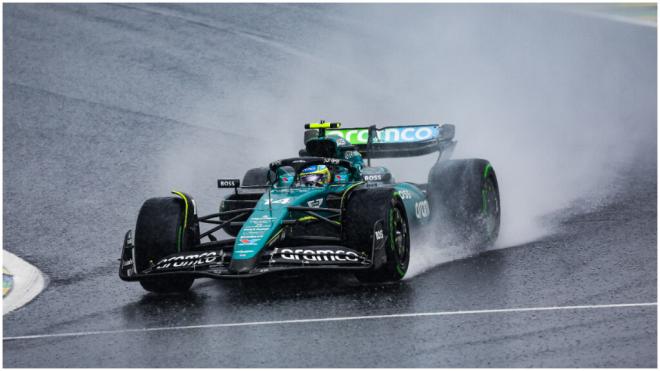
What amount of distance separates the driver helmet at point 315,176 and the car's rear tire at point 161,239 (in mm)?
1313

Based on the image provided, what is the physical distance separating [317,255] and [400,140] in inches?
144

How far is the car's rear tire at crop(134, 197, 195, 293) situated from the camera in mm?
9000

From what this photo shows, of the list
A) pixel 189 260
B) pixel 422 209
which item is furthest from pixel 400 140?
pixel 189 260

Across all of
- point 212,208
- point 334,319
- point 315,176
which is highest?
point 315,176

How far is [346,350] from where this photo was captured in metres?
6.64

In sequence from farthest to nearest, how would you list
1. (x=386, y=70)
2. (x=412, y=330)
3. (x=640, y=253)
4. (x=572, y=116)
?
(x=386, y=70) → (x=572, y=116) → (x=640, y=253) → (x=412, y=330)

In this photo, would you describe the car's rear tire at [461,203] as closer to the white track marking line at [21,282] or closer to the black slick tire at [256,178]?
the black slick tire at [256,178]

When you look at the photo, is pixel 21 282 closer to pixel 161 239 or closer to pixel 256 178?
pixel 161 239

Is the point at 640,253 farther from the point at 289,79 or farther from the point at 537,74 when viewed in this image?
the point at 537,74

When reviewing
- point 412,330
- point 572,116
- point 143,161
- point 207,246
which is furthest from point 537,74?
point 412,330

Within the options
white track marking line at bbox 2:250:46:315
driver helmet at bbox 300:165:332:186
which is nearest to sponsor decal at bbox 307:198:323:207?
driver helmet at bbox 300:165:332:186

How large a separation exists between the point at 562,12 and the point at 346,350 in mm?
22972

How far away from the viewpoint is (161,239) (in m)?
9.02

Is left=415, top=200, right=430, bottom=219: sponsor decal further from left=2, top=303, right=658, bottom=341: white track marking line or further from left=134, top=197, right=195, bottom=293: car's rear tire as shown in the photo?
left=2, top=303, right=658, bottom=341: white track marking line
